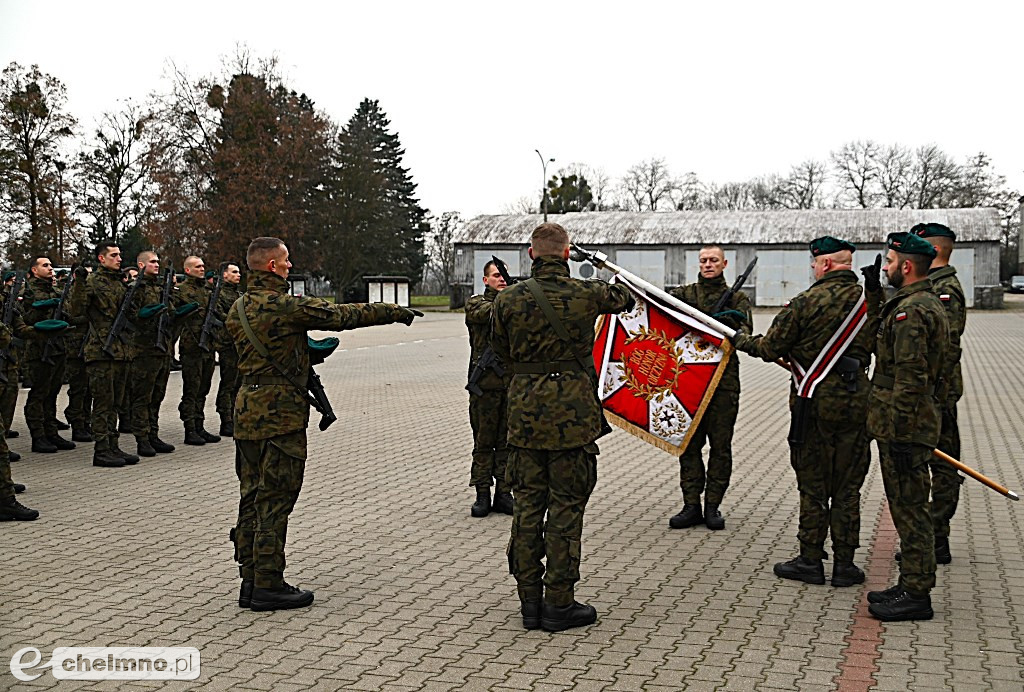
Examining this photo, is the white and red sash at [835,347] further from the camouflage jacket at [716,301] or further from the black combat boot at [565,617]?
the black combat boot at [565,617]

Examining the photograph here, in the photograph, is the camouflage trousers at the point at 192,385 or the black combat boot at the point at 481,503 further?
the camouflage trousers at the point at 192,385

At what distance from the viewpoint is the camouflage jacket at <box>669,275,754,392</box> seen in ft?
24.1

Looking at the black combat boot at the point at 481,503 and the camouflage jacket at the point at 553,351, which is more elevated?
the camouflage jacket at the point at 553,351

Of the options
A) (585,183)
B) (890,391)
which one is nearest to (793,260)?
(585,183)

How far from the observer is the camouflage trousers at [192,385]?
1154cm

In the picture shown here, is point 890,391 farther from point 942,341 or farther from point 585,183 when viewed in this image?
point 585,183

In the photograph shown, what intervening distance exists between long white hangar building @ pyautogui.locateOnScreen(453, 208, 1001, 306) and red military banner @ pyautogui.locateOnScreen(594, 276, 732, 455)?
45.7m

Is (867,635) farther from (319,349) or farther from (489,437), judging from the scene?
(489,437)

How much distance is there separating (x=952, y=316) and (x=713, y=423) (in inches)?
72.5

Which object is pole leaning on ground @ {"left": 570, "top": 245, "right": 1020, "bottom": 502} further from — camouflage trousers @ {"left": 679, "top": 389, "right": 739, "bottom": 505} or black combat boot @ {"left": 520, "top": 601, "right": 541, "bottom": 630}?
black combat boot @ {"left": 520, "top": 601, "right": 541, "bottom": 630}

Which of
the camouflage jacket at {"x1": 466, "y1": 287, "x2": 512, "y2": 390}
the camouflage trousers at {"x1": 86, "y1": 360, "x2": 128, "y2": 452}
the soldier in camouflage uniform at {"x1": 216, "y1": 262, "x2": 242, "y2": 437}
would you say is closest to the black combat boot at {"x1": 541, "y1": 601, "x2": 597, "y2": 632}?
the camouflage jacket at {"x1": 466, "y1": 287, "x2": 512, "y2": 390}

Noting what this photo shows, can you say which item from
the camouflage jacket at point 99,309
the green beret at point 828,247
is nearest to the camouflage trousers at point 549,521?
the green beret at point 828,247

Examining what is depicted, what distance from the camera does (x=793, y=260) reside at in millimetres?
53719

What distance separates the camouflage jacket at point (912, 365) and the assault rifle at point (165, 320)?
744cm
